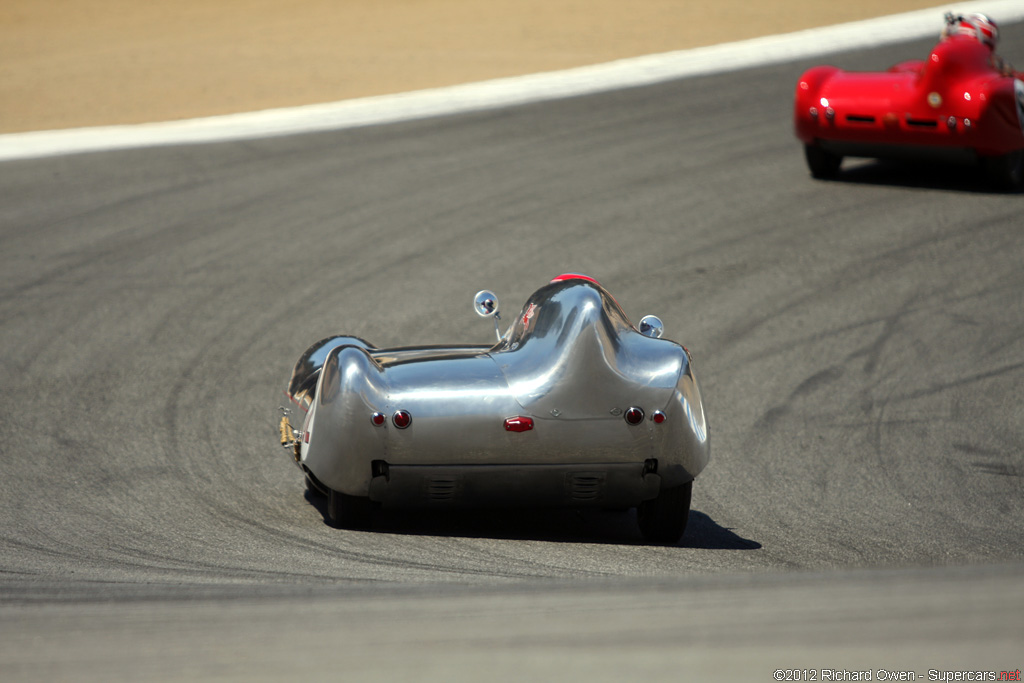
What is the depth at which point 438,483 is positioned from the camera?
4.85m

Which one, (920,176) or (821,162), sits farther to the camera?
(920,176)

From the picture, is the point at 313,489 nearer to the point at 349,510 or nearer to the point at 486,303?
the point at 349,510

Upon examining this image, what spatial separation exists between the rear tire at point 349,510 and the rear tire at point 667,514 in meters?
1.26

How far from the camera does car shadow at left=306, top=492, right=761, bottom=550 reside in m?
5.13

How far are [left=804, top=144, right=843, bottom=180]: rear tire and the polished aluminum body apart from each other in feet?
28.2

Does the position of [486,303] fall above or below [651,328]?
above

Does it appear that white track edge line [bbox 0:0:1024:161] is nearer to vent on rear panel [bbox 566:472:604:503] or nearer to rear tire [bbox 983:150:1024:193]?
rear tire [bbox 983:150:1024:193]

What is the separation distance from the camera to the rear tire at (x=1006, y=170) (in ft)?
39.0

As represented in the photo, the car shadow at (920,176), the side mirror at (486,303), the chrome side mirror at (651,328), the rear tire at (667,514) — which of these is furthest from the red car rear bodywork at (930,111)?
the rear tire at (667,514)

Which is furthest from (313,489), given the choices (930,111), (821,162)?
(821,162)

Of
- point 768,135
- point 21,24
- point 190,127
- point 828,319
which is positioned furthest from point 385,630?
point 21,24

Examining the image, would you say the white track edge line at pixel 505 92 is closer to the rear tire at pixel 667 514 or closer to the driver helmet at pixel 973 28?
the driver helmet at pixel 973 28

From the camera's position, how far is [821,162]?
510 inches

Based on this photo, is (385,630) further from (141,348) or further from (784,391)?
(141,348)
